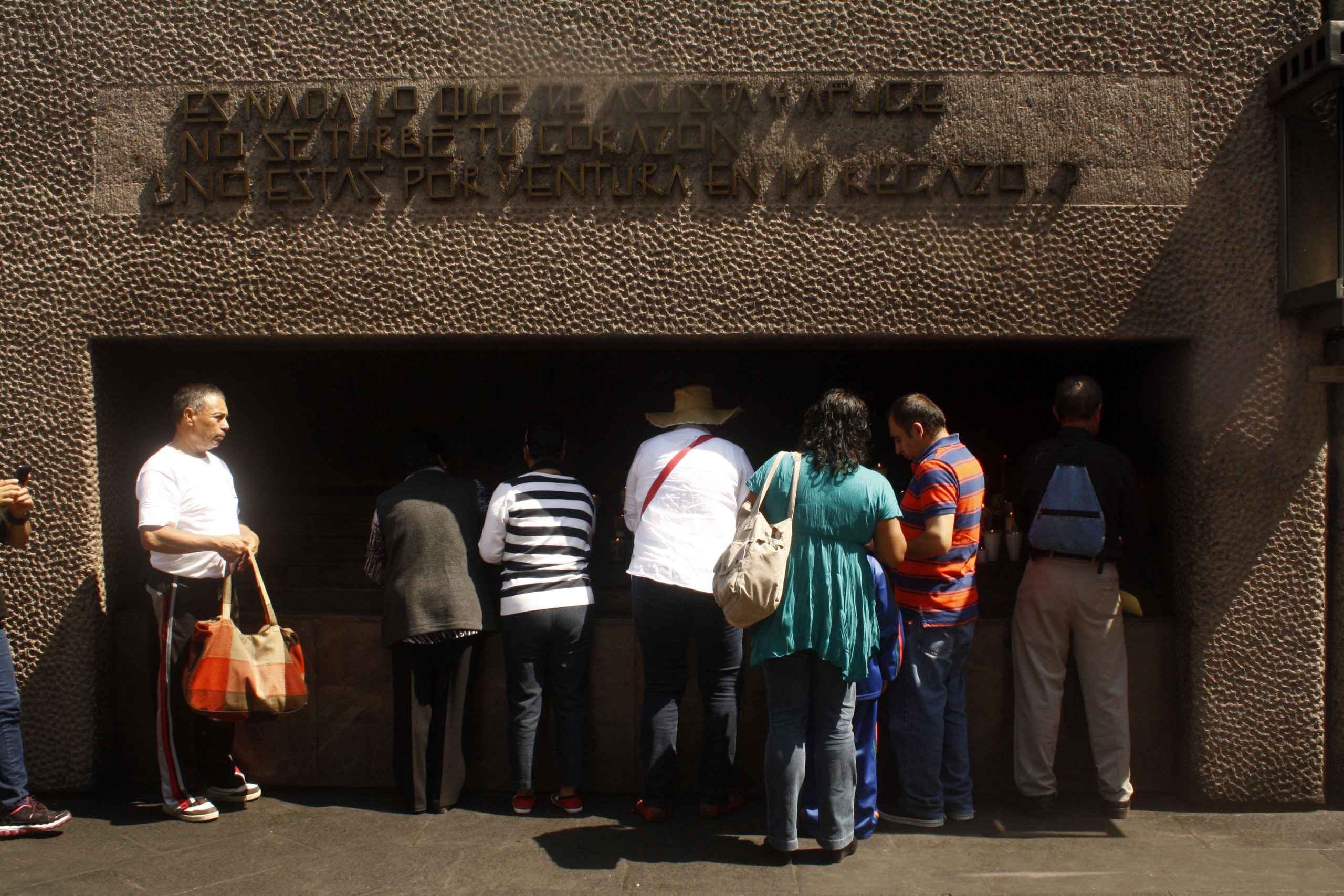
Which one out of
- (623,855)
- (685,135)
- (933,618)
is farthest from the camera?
(685,135)

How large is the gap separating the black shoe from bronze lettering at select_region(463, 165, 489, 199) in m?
3.17

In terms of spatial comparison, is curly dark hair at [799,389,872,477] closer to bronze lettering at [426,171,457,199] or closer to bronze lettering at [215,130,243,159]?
bronze lettering at [426,171,457,199]

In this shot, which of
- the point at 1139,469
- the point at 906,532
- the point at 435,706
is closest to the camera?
the point at 906,532

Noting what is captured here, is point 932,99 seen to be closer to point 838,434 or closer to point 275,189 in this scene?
point 838,434

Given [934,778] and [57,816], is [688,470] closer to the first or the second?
[934,778]

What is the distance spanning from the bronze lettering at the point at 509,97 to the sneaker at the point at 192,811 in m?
2.91

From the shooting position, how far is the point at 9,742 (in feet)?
11.1

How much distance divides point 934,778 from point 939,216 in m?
2.12

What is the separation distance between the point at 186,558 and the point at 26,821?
3.51 ft

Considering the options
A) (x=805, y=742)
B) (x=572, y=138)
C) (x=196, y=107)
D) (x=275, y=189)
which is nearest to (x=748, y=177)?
(x=572, y=138)

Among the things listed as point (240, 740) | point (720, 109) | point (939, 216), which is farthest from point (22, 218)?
point (939, 216)

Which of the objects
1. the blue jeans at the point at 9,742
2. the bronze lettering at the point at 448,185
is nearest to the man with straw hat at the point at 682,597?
the bronze lettering at the point at 448,185

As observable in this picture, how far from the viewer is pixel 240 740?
12.6ft

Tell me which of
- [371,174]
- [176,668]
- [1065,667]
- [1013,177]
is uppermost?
[371,174]
